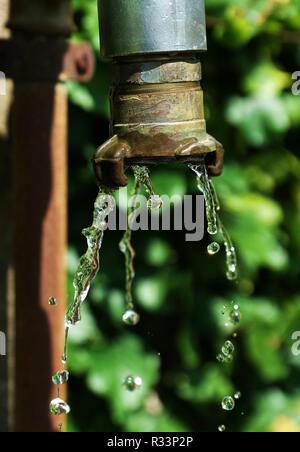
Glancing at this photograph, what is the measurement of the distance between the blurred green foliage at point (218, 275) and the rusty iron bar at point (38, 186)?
0.28m

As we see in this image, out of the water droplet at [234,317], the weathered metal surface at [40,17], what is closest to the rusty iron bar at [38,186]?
the weathered metal surface at [40,17]

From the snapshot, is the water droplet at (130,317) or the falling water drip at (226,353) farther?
the falling water drip at (226,353)

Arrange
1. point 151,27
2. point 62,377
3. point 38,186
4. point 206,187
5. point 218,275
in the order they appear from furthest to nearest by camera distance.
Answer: point 218,275
point 38,186
point 62,377
point 206,187
point 151,27

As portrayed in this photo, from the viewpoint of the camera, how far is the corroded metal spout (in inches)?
33.2

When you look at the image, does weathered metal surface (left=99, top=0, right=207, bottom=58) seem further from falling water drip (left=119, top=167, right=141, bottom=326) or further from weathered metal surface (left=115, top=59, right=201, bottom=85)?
falling water drip (left=119, top=167, right=141, bottom=326)

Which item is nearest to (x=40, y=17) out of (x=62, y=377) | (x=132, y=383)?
(x=62, y=377)

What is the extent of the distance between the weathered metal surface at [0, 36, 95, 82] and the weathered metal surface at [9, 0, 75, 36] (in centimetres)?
1

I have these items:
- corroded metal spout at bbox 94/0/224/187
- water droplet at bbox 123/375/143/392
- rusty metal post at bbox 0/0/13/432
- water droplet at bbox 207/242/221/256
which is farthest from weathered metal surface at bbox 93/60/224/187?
water droplet at bbox 123/375/143/392

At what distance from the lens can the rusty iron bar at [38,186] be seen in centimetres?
120

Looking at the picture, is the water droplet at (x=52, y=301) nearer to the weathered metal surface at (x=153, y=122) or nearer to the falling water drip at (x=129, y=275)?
the falling water drip at (x=129, y=275)

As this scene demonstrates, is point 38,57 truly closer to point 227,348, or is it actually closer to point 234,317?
point 234,317

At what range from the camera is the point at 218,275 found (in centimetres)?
175

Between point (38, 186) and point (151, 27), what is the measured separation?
431 millimetres
